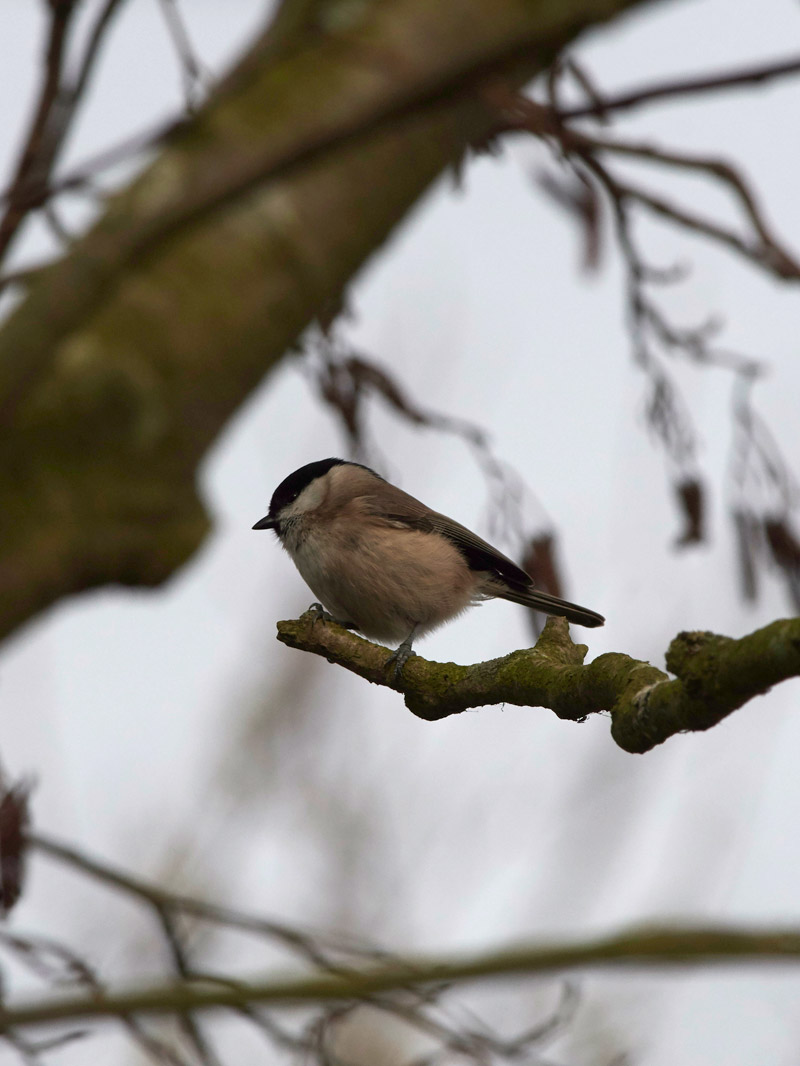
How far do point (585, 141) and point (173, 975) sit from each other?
235cm

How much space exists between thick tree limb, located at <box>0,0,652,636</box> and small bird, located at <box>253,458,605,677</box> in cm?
227

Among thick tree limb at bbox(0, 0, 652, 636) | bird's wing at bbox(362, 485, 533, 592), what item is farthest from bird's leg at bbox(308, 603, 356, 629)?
thick tree limb at bbox(0, 0, 652, 636)

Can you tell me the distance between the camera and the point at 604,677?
7.68 feet

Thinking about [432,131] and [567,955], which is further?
[432,131]

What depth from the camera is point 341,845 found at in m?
8.87

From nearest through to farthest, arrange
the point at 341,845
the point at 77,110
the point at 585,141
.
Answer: the point at 77,110
the point at 585,141
the point at 341,845

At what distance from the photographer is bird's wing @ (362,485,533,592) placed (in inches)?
192

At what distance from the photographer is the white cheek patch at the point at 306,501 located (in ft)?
16.4

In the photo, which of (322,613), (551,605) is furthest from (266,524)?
(551,605)

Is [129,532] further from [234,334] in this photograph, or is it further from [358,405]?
[358,405]

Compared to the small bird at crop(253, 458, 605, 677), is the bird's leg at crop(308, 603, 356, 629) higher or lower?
lower

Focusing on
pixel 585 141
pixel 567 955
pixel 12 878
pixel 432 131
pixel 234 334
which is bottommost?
pixel 567 955

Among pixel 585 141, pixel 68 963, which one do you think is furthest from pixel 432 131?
pixel 68 963

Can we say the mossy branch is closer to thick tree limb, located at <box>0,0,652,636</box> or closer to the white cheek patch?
thick tree limb, located at <box>0,0,652,636</box>
